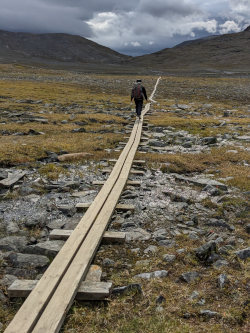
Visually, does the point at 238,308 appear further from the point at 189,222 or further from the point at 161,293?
the point at 189,222

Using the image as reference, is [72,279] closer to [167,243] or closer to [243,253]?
[167,243]

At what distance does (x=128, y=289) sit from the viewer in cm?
454

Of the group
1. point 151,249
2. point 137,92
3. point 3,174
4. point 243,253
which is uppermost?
point 137,92

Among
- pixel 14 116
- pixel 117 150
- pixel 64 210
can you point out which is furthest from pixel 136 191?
pixel 14 116

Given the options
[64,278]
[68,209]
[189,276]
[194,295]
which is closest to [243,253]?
[189,276]

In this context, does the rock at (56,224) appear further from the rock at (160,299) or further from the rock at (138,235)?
the rock at (160,299)

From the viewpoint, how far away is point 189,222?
22.4ft

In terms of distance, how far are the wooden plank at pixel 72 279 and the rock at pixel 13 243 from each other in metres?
1.14

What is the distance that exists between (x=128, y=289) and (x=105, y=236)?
1.41 meters

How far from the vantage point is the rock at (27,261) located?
→ 5.04m

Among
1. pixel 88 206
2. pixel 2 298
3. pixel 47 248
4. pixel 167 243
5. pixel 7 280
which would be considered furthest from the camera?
pixel 88 206

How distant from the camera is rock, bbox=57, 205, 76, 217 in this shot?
7.04 metres

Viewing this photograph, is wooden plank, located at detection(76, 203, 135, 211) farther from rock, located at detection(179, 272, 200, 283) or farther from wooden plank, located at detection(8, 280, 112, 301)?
wooden plank, located at detection(8, 280, 112, 301)

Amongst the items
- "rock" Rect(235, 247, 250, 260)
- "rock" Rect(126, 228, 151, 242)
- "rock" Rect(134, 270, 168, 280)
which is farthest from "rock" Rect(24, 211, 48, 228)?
"rock" Rect(235, 247, 250, 260)
